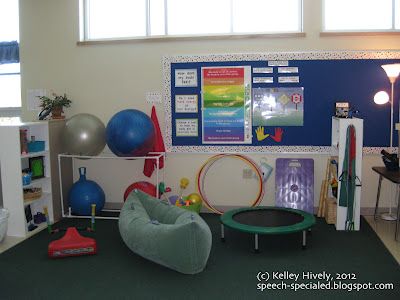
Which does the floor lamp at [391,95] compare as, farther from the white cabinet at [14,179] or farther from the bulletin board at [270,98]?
the white cabinet at [14,179]

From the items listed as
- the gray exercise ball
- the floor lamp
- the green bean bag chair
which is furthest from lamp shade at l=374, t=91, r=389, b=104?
the gray exercise ball

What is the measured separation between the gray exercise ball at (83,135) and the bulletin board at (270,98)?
958 millimetres

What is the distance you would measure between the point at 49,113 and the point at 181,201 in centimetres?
211

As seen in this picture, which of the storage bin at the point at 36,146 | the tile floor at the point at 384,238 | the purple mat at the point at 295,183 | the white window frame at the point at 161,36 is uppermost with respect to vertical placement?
the white window frame at the point at 161,36

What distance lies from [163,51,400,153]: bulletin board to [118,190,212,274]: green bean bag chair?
5.79 ft

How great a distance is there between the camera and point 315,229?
5.25 meters

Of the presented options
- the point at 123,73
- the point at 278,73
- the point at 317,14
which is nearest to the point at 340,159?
the point at 278,73

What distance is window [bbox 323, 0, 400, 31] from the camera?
5754 mm

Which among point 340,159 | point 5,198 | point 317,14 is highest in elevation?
point 317,14

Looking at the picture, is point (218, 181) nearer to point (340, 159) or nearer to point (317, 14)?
point (340, 159)

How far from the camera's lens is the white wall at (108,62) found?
19.2 feet

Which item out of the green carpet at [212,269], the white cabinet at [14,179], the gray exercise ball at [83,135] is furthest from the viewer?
the gray exercise ball at [83,135]

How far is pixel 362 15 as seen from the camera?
→ 19.0ft

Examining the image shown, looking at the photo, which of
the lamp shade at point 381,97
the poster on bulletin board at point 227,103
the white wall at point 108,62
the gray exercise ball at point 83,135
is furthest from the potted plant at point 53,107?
the lamp shade at point 381,97
